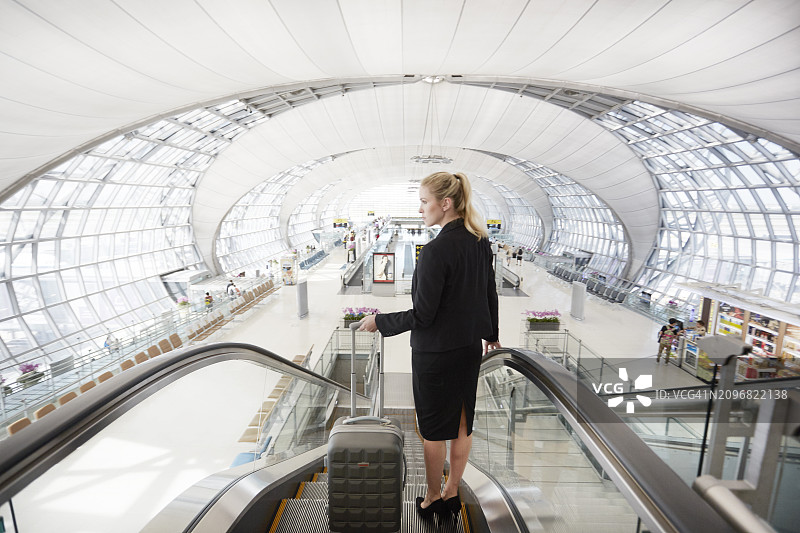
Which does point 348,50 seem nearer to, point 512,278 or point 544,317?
point 544,317

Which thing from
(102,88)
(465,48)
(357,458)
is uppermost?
(465,48)

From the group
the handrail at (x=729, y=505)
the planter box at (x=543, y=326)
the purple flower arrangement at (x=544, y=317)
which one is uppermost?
the handrail at (x=729, y=505)

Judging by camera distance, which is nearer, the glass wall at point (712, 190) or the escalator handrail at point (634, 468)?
the escalator handrail at point (634, 468)

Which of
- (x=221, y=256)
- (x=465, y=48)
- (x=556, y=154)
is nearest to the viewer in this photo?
(x=465, y=48)

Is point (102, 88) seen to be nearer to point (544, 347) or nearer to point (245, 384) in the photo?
point (245, 384)

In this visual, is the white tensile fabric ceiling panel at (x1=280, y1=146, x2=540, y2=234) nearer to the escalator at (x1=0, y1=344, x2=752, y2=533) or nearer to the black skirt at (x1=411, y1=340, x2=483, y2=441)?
the escalator at (x1=0, y1=344, x2=752, y2=533)

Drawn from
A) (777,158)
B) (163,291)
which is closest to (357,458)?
(777,158)

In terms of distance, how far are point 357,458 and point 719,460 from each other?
5.82ft

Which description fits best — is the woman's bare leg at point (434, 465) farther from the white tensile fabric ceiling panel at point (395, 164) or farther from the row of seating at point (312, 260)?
the white tensile fabric ceiling panel at point (395, 164)

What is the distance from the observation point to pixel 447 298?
229cm

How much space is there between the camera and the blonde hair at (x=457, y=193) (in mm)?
2371

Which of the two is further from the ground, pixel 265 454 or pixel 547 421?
pixel 547 421

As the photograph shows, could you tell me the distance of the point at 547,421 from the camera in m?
2.19

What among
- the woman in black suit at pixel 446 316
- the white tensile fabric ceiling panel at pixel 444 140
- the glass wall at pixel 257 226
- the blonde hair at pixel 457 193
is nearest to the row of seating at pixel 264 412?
the woman in black suit at pixel 446 316
